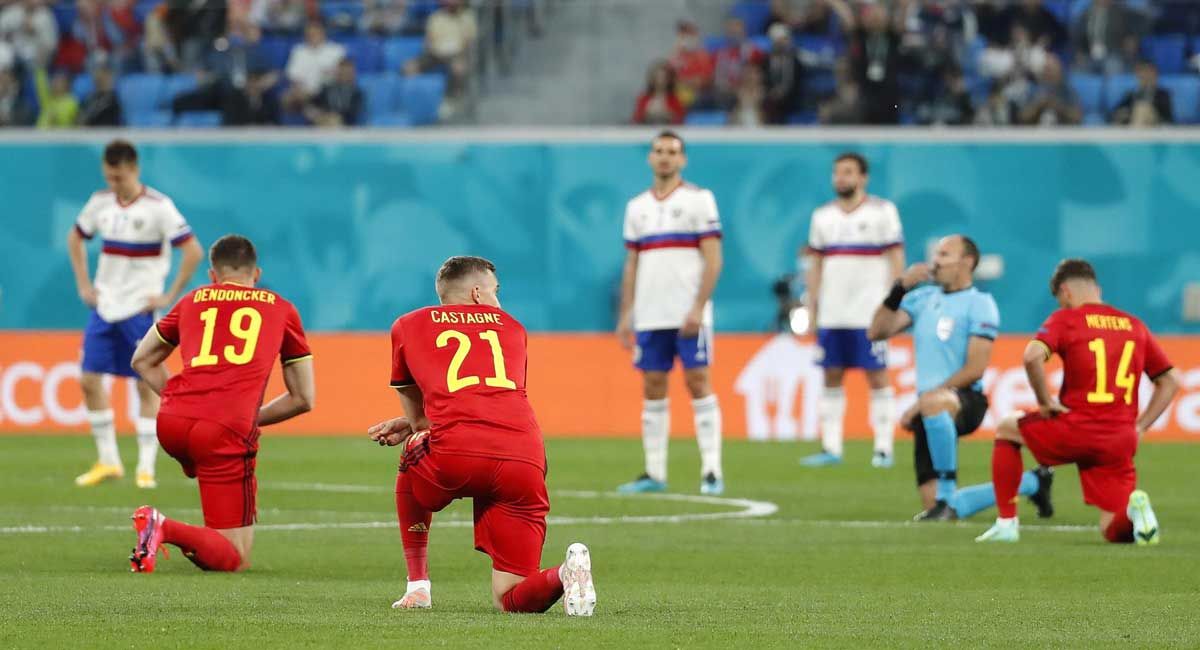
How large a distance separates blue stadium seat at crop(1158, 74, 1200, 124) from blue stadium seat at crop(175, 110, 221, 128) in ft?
37.6

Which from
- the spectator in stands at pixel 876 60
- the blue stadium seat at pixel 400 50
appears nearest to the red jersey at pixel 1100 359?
the spectator in stands at pixel 876 60

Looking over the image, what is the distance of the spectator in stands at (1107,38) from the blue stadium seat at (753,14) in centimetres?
378

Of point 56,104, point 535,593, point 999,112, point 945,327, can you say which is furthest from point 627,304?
point 56,104

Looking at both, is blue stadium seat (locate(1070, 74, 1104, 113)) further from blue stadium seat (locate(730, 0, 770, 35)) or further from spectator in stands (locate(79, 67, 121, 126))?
spectator in stands (locate(79, 67, 121, 126))

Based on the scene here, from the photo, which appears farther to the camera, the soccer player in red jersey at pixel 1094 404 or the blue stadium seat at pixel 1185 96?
the blue stadium seat at pixel 1185 96

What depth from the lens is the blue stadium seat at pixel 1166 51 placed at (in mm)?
24359

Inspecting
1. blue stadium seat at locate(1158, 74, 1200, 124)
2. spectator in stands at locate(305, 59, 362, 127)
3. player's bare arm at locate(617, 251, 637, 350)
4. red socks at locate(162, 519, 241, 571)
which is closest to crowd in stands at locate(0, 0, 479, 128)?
spectator in stands at locate(305, 59, 362, 127)

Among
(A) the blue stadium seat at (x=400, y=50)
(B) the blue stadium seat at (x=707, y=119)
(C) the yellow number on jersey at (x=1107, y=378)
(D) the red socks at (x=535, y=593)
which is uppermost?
(A) the blue stadium seat at (x=400, y=50)

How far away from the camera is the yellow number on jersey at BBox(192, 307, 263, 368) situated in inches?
396

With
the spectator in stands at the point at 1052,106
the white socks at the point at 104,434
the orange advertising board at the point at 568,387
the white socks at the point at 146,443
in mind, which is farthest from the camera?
the spectator in stands at the point at 1052,106

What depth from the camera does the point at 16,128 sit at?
82.9 feet

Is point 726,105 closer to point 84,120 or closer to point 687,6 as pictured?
point 687,6

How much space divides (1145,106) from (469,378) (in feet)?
58.3

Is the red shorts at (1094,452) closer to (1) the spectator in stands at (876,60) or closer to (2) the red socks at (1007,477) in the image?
(2) the red socks at (1007,477)
